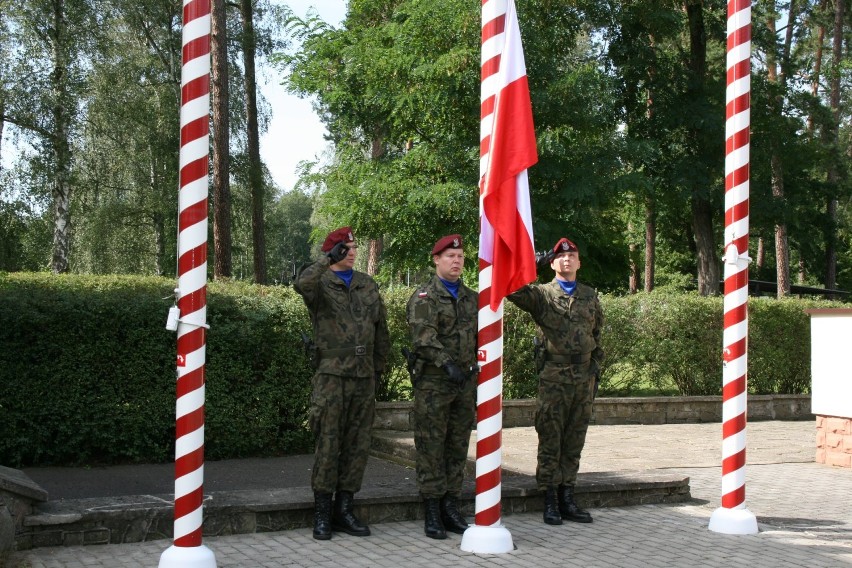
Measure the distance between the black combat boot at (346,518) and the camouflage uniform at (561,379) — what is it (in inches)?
62.8

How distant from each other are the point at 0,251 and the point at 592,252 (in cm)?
1603

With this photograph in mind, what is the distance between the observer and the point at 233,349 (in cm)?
1038

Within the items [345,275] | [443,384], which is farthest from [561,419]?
[345,275]

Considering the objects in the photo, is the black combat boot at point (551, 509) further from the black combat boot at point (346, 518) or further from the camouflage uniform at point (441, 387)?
the black combat boot at point (346, 518)

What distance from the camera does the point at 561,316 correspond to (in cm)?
792

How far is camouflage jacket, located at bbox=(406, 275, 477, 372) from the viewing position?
283 inches

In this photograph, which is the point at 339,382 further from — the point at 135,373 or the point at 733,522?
the point at 135,373

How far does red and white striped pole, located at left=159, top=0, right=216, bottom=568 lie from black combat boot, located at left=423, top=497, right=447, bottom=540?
1.88m

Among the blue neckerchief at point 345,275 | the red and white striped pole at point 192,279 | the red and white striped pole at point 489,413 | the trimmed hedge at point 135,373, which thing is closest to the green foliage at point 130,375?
the trimmed hedge at point 135,373

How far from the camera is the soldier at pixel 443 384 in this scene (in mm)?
7195

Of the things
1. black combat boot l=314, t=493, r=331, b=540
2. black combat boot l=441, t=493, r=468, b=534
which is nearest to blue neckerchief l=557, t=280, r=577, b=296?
black combat boot l=441, t=493, r=468, b=534

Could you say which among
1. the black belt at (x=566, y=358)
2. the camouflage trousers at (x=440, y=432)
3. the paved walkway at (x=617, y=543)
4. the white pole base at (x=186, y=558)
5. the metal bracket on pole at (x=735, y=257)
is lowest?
the paved walkway at (x=617, y=543)

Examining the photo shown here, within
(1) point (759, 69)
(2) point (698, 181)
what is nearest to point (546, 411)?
(2) point (698, 181)

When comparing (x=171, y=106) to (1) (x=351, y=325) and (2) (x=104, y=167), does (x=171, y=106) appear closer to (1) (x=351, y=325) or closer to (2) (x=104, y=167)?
(2) (x=104, y=167)
